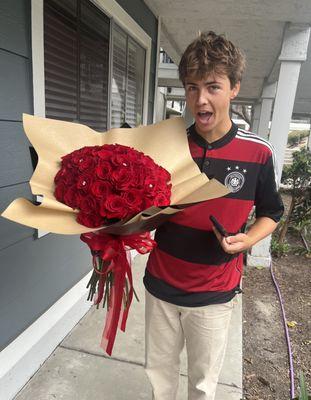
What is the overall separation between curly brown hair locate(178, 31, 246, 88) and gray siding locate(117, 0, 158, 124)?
2051 mm

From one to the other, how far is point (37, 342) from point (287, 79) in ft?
10.9

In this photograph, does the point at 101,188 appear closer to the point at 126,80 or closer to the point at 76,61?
the point at 76,61

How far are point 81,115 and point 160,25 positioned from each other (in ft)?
7.22

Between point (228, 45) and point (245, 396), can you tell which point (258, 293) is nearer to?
point (245, 396)

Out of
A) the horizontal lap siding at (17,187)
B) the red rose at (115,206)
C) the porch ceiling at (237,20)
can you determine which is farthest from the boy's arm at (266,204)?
the porch ceiling at (237,20)

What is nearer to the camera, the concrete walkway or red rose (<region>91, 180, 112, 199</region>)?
red rose (<region>91, 180, 112, 199</region>)

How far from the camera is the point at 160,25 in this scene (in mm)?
4137

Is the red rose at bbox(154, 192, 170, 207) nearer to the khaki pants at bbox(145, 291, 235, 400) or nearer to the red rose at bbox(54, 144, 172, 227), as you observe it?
the red rose at bbox(54, 144, 172, 227)

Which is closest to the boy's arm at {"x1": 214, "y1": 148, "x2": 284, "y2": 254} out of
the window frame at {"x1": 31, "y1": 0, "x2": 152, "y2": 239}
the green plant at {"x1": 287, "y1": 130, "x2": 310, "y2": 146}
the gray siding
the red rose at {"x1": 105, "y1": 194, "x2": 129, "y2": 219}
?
the red rose at {"x1": 105, "y1": 194, "x2": 129, "y2": 219}

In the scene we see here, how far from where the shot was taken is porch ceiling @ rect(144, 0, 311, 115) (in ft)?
11.1

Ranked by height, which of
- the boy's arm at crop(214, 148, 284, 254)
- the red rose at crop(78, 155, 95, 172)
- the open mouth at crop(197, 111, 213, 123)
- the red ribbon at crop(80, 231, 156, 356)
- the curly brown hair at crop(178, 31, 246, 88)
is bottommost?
the red ribbon at crop(80, 231, 156, 356)

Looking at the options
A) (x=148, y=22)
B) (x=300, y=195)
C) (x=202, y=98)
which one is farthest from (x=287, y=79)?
(x=202, y=98)

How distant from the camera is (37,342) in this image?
205 cm

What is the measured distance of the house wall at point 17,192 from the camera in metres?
1.68
